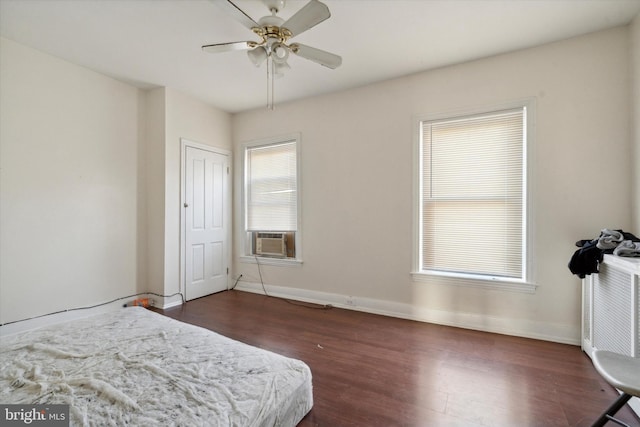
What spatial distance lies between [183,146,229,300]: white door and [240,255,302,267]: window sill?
1.16 feet

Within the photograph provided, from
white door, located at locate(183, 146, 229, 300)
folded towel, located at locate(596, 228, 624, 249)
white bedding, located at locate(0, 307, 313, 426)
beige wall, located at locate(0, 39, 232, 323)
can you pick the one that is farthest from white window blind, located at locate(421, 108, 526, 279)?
beige wall, located at locate(0, 39, 232, 323)

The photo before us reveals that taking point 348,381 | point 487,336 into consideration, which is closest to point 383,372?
point 348,381

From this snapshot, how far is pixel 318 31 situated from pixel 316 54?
1.39 feet

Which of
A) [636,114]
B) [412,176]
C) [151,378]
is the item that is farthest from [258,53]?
[636,114]

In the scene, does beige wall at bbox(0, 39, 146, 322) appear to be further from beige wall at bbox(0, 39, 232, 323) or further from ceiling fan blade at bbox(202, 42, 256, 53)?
ceiling fan blade at bbox(202, 42, 256, 53)

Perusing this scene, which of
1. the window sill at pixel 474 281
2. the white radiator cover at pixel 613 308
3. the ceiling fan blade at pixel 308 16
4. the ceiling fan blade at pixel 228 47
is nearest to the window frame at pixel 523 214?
the window sill at pixel 474 281

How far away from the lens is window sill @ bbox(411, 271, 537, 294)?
8.94ft

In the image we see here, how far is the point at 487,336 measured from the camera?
272cm

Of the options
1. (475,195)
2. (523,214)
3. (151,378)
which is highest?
(475,195)

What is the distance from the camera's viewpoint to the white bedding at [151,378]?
1236 millimetres
